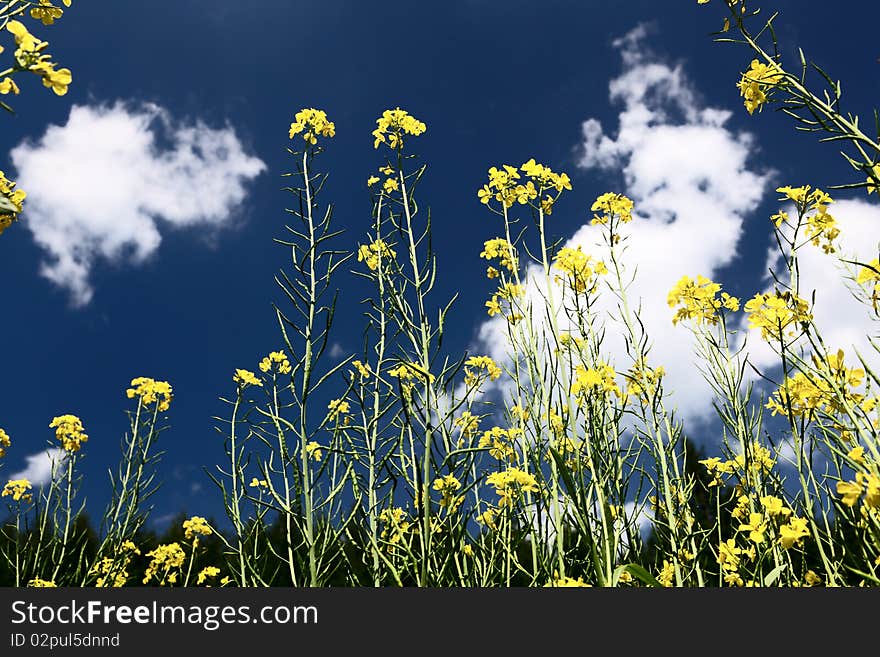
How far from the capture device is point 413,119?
2.30 m

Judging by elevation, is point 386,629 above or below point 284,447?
below

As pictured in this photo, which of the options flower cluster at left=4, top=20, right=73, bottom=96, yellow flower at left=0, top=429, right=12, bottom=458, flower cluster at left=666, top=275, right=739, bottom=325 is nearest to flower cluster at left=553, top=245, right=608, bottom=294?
flower cluster at left=666, top=275, right=739, bottom=325

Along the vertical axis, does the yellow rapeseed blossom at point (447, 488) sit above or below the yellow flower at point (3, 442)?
below

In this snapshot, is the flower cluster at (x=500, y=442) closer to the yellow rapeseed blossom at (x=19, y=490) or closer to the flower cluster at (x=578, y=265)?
the flower cluster at (x=578, y=265)

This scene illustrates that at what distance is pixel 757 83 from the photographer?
5.40ft

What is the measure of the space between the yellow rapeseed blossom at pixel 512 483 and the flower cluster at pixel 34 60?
163 cm

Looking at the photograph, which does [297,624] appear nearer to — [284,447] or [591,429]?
[284,447]

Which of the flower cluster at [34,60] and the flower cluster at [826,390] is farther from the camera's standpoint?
the flower cluster at [826,390]

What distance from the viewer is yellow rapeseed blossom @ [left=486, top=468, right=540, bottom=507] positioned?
6.50 feet

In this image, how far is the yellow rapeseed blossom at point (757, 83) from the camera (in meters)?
1.57

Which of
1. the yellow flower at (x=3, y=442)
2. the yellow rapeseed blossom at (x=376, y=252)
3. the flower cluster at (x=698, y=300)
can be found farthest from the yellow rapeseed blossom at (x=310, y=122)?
the yellow flower at (x=3, y=442)

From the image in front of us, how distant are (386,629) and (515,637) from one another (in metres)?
0.32

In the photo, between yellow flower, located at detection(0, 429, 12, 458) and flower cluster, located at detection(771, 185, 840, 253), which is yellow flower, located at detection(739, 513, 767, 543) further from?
yellow flower, located at detection(0, 429, 12, 458)

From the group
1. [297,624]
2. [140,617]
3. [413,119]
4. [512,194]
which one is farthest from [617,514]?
[413,119]
